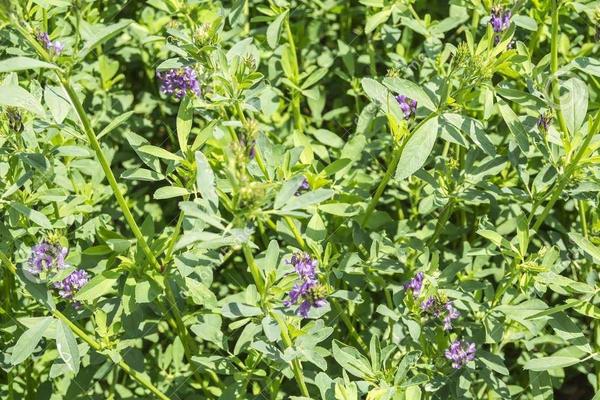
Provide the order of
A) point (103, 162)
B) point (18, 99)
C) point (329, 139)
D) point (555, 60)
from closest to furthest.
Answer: point (18, 99) → point (103, 162) → point (555, 60) → point (329, 139)

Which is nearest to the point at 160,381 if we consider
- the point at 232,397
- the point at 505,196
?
the point at 232,397

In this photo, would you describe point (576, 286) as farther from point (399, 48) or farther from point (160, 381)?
point (160, 381)

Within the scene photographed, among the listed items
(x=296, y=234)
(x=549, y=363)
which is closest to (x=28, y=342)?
(x=296, y=234)

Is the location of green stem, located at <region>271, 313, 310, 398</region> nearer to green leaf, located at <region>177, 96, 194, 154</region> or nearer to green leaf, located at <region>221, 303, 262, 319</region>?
green leaf, located at <region>221, 303, 262, 319</region>

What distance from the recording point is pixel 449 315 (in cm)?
257

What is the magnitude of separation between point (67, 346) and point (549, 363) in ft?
4.64

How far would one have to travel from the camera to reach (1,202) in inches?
88.8

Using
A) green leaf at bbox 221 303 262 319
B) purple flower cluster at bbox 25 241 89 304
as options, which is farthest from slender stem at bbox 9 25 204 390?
green leaf at bbox 221 303 262 319

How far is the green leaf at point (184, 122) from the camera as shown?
233cm

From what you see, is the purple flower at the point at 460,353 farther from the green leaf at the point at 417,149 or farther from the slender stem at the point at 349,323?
the green leaf at the point at 417,149

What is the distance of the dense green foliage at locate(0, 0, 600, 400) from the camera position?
7.33 ft

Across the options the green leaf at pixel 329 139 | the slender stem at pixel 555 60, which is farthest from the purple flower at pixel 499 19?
the green leaf at pixel 329 139

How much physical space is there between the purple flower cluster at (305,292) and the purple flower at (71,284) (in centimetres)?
68

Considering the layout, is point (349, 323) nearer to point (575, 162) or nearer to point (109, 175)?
point (575, 162)
